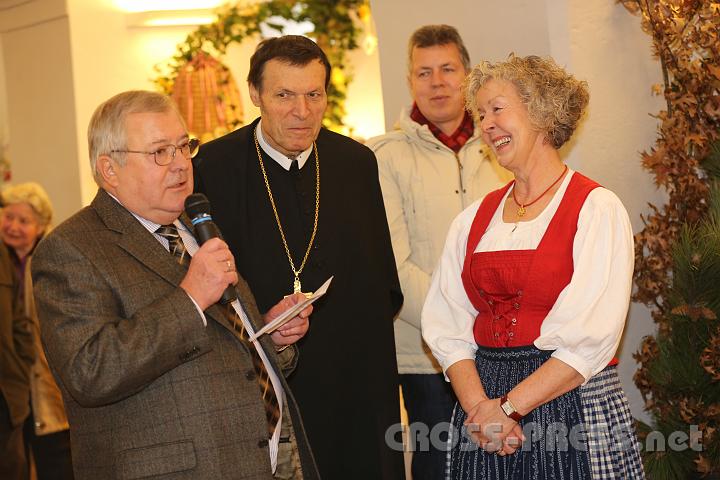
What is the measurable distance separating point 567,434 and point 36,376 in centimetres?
360

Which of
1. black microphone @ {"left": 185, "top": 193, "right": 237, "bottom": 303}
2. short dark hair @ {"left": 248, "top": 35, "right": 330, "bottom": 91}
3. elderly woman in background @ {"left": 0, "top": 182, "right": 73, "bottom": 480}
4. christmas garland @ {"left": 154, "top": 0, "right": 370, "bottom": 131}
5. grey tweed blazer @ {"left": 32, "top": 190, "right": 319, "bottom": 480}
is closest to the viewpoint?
grey tweed blazer @ {"left": 32, "top": 190, "right": 319, "bottom": 480}

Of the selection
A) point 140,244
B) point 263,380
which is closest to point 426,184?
point 263,380

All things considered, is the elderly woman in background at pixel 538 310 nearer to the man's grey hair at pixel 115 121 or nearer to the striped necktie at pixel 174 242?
the striped necktie at pixel 174 242

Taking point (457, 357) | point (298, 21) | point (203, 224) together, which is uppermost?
point (298, 21)

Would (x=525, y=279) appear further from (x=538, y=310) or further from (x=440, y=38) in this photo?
(x=440, y=38)

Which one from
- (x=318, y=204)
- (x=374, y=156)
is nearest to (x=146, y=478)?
(x=318, y=204)

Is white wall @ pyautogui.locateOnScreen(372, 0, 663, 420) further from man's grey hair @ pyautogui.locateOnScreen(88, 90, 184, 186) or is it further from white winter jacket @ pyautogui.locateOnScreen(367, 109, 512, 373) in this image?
man's grey hair @ pyautogui.locateOnScreen(88, 90, 184, 186)

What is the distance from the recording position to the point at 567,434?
269 centimetres

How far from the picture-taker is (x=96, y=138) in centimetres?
256

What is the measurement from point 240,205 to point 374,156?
0.58 meters

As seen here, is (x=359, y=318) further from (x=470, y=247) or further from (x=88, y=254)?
(x=88, y=254)

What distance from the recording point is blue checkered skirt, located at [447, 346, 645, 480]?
2.68 metres

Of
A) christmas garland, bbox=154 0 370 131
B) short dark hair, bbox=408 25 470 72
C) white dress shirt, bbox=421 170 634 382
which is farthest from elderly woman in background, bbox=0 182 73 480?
white dress shirt, bbox=421 170 634 382

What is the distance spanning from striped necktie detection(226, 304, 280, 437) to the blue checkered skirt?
23.7 inches
